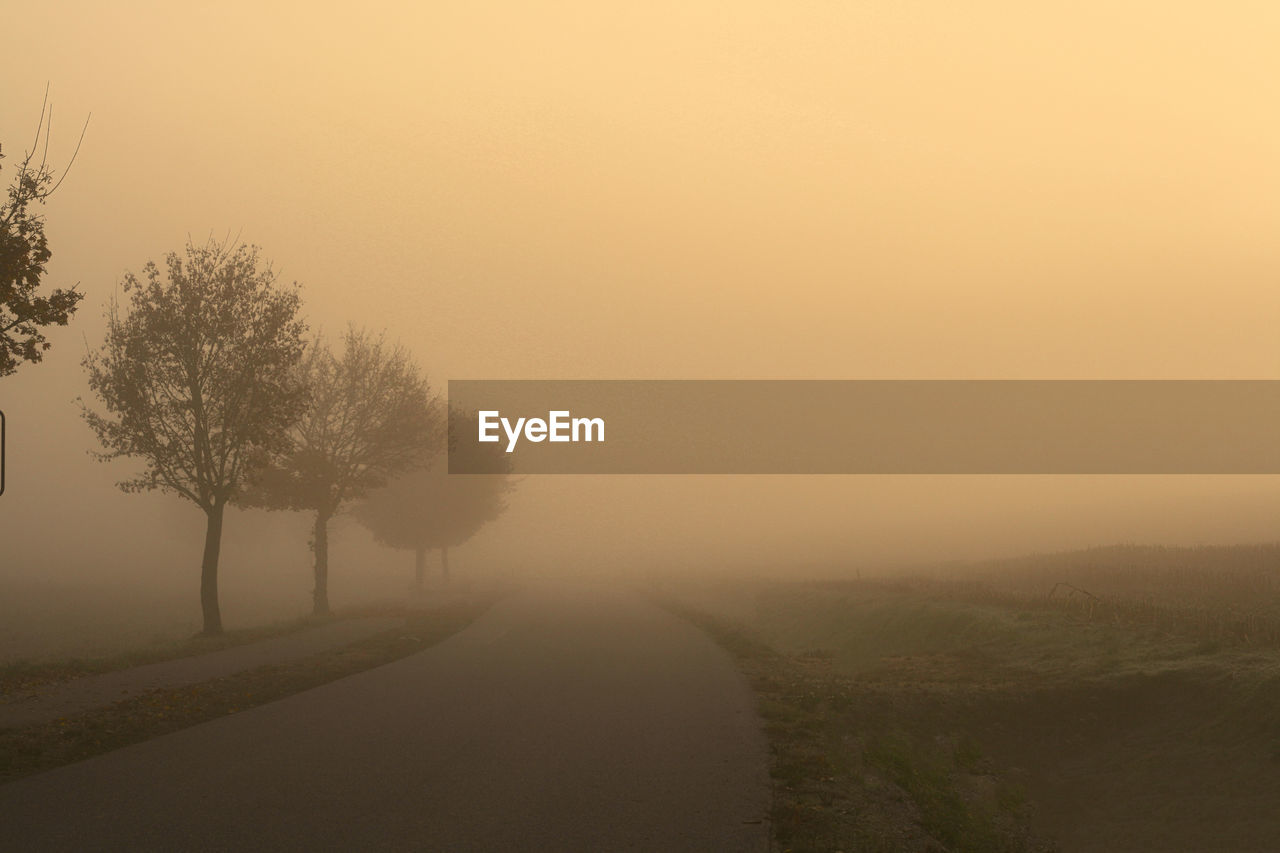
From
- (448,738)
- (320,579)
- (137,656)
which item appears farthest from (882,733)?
(320,579)

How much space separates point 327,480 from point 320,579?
14.7 feet

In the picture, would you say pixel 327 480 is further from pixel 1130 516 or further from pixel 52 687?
pixel 1130 516

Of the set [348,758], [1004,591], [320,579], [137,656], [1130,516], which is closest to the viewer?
[348,758]

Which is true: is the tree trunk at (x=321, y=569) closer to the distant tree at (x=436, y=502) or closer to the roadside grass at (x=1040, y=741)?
the distant tree at (x=436, y=502)

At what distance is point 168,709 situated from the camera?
1498 centimetres

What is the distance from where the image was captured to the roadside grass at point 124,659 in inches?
736

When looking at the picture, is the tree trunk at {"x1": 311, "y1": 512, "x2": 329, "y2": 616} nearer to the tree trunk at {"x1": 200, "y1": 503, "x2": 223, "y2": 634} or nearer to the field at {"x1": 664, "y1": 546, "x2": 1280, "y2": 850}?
the tree trunk at {"x1": 200, "y1": 503, "x2": 223, "y2": 634}

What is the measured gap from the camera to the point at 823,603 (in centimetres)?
3456

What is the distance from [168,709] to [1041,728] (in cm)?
1564

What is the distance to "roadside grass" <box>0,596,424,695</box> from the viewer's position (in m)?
18.7

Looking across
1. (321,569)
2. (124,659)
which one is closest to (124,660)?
(124,659)

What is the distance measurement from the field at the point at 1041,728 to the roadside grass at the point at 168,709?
9829 millimetres

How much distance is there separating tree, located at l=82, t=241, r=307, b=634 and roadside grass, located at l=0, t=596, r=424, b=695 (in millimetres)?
1978

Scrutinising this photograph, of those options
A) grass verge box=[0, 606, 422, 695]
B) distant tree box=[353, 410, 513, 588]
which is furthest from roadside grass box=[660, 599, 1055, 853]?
distant tree box=[353, 410, 513, 588]
